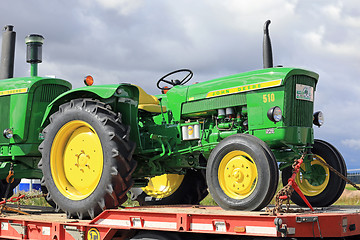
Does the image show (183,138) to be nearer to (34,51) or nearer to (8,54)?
(34,51)

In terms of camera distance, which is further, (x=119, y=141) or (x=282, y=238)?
(x=119, y=141)

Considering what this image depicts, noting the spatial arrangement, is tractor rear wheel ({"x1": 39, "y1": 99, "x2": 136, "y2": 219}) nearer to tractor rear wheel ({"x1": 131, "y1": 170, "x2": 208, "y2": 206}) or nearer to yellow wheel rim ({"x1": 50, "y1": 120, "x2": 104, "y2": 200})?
yellow wheel rim ({"x1": 50, "y1": 120, "x2": 104, "y2": 200})

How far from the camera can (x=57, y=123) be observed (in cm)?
609

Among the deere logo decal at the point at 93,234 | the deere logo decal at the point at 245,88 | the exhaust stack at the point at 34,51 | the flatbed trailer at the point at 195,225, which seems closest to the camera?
the flatbed trailer at the point at 195,225

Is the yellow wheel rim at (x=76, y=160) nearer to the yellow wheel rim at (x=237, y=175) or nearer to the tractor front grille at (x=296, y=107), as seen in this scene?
the yellow wheel rim at (x=237, y=175)

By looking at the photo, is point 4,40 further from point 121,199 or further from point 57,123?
point 121,199

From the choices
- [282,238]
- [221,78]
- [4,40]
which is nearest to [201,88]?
[221,78]

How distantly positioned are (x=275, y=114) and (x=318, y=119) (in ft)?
3.97

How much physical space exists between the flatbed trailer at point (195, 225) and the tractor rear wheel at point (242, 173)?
0.28 meters

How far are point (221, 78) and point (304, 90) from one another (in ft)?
3.43

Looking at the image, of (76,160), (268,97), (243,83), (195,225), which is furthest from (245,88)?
(76,160)

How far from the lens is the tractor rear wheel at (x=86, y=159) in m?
5.52

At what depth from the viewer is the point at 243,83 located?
19.3 feet

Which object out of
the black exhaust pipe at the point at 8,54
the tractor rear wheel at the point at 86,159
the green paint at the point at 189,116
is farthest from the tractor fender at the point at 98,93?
the black exhaust pipe at the point at 8,54
